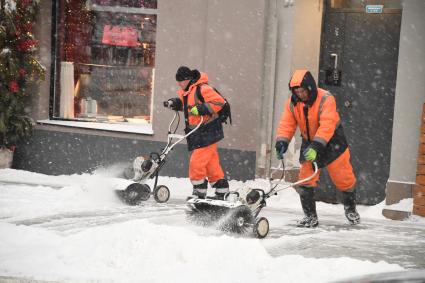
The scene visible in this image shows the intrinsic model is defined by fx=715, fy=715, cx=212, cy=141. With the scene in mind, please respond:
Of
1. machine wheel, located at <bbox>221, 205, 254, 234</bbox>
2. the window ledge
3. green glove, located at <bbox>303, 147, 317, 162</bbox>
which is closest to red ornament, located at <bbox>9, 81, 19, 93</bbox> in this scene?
the window ledge

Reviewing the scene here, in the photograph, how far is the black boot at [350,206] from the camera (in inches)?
349

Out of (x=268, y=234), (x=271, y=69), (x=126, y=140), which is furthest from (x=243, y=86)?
(x=268, y=234)

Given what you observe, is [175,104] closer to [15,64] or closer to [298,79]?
[298,79]

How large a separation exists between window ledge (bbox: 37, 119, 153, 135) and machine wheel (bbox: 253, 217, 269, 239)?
4.59 meters

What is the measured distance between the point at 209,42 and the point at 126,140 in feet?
7.39

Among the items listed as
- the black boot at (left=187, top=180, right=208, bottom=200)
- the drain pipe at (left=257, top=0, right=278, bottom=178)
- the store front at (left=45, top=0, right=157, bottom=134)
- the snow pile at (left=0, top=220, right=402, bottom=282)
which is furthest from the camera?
the store front at (left=45, top=0, right=157, bottom=134)

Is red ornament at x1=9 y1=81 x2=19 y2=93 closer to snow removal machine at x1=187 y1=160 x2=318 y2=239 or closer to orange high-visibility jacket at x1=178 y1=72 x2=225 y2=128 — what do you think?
orange high-visibility jacket at x1=178 y1=72 x2=225 y2=128

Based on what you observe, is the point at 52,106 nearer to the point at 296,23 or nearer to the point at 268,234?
the point at 296,23

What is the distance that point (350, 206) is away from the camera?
899cm

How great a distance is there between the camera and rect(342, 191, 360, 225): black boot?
8859 mm

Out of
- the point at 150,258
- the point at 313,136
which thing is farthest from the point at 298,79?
the point at 150,258

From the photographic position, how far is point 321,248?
7.61 m

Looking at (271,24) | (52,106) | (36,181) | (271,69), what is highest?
(271,24)

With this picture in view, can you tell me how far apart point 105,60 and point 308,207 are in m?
5.70
